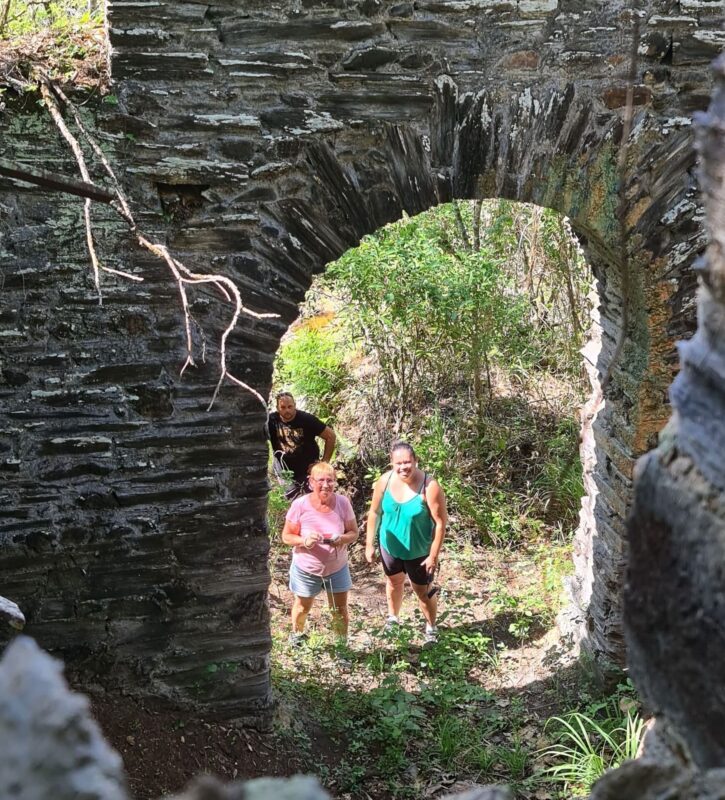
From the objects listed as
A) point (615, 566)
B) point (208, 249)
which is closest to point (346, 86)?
point (208, 249)

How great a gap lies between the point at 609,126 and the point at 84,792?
3.39m

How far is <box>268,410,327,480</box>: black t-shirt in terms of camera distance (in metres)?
5.69

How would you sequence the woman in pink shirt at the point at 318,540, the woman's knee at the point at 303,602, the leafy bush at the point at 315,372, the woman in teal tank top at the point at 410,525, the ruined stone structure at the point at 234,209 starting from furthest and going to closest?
the leafy bush at the point at 315,372 → the woman's knee at the point at 303,602 → the woman in teal tank top at the point at 410,525 → the woman in pink shirt at the point at 318,540 → the ruined stone structure at the point at 234,209

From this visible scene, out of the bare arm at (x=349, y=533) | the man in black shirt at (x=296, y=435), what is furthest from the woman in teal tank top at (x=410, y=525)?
the man in black shirt at (x=296, y=435)

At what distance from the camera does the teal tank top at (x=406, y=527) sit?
203 inches

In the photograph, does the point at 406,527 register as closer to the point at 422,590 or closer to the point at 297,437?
the point at 422,590

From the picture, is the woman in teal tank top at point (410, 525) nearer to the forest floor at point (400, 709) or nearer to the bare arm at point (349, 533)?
the bare arm at point (349, 533)

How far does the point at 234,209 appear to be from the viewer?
341 centimetres

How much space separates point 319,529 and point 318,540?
6 cm

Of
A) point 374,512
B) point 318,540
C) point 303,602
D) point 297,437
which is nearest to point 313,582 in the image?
point 303,602

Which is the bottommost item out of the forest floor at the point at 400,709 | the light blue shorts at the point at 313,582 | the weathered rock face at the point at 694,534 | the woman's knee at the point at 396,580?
the forest floor at the point at 400,709

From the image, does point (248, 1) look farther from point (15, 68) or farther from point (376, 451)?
point (376, 451)

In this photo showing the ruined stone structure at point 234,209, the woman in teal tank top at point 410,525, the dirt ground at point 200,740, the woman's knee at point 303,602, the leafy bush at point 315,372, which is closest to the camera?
the ruined stone structure at point 234,209

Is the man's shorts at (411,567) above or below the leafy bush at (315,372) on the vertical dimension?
below
